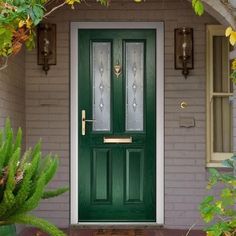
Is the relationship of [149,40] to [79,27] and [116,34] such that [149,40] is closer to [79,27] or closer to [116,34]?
[116,34]

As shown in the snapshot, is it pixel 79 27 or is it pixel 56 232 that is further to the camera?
pixel 79 27

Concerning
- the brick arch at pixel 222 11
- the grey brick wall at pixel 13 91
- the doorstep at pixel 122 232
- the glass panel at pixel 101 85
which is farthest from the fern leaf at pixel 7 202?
the glass panel at pixel 101 85

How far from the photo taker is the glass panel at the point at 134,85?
6.69 meters

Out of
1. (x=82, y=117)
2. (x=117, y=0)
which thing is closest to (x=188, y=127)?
(x=82, y=117)

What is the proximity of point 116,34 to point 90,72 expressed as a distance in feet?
1.83

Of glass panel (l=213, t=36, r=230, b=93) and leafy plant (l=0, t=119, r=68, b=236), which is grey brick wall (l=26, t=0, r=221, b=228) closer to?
glass panel (l=213, t=36, r=230, b=93)

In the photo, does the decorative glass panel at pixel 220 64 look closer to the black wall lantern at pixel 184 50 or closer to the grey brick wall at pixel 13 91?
the black wall lantern at pixel 184 50

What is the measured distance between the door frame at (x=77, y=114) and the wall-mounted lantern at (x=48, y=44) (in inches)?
8.5

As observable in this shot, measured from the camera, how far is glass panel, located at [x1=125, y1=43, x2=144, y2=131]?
6691 millimetres

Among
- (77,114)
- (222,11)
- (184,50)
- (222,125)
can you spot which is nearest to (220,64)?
(184,50)

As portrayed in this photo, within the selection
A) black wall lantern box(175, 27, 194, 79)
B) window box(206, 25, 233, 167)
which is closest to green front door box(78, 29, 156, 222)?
black wall lantern box(175, 27, 194, 79)

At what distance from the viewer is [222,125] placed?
669 cm

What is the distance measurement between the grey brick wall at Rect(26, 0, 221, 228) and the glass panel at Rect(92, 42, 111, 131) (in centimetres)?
34

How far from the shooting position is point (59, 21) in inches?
261
